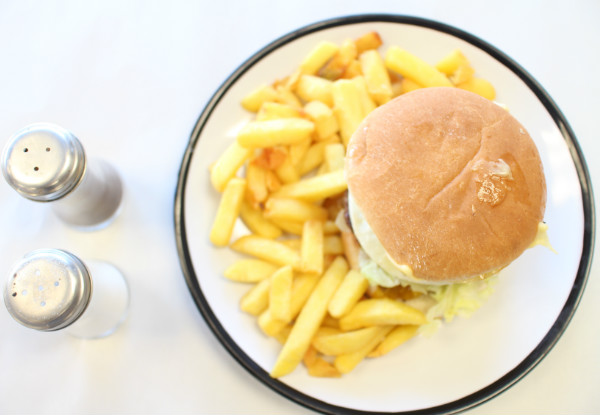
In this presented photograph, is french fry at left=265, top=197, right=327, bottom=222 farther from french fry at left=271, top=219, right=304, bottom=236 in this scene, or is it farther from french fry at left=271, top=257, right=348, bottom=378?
french fry at left=271, top=257, right=348, bottom=378

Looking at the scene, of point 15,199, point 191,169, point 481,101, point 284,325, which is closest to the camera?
point 481,101

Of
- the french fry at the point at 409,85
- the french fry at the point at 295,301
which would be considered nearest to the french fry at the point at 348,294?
the french fry at the point at 295,301

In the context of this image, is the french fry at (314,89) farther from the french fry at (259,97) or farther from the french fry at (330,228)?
the french fry at (330,228)

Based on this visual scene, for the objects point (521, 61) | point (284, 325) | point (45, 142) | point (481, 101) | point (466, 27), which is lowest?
point (284, 325)

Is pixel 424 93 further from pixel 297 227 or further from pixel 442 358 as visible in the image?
pixel 442 358

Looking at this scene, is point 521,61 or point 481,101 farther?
point 521,61

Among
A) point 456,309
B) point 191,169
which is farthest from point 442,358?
point 191,169
